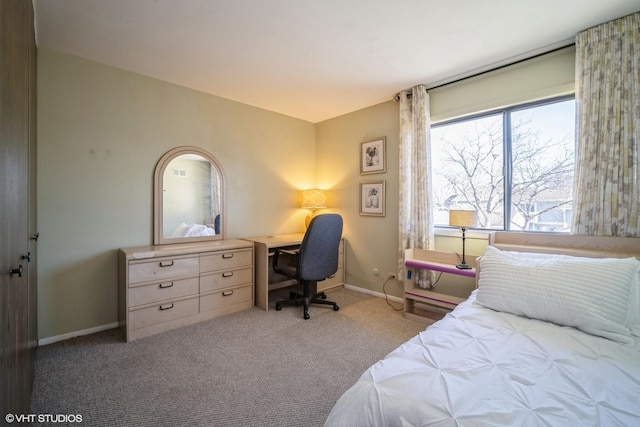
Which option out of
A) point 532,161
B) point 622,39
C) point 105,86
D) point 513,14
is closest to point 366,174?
point 532,161

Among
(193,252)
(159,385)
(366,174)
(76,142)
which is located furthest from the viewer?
(366,174)

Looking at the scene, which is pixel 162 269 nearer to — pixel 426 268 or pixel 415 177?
pixel 426 268

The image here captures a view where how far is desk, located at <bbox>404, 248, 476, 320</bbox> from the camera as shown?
8.71 ft

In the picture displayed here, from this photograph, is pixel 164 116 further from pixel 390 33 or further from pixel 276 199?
pixel 390 33

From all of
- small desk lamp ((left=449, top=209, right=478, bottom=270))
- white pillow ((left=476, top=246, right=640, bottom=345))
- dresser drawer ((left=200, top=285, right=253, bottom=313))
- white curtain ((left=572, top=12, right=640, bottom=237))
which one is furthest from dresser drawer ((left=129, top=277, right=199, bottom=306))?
white curtain ((left=572, top=12, right=640, bottom=237))

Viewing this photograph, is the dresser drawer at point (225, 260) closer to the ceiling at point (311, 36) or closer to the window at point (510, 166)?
the ceiling at point (311, 36)

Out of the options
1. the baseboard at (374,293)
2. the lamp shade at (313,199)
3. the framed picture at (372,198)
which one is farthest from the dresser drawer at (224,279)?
the framed picture at (372,198)

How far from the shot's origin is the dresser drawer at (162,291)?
2365mm

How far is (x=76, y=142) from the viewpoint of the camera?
2.45 m

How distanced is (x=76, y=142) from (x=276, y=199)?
7.26 feet

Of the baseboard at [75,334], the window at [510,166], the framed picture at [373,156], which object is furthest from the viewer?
the framed picture at [373,156]

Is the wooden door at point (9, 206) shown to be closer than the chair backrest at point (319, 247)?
Yes

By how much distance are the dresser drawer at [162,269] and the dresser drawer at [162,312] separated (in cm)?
26

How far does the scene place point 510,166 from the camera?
8.87 ft
